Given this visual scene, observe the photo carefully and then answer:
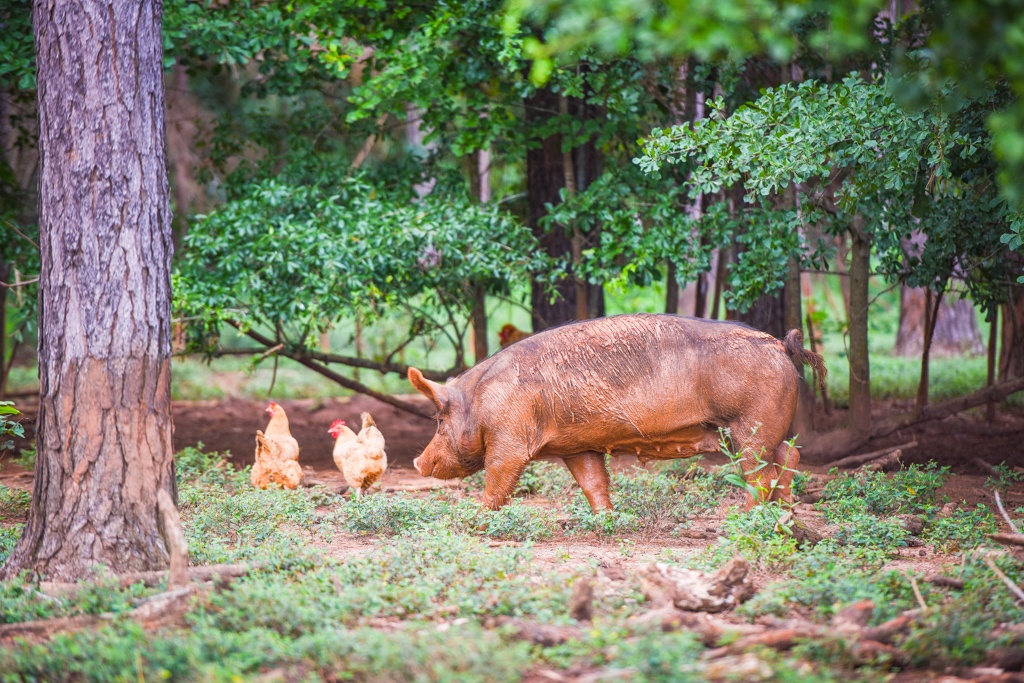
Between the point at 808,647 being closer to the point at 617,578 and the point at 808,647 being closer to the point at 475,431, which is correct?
the point at 617,578

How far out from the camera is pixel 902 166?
6.89 meters

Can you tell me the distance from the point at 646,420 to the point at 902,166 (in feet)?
8.37

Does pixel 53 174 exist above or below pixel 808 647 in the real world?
above

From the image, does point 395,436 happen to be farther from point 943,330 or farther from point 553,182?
point 943,330

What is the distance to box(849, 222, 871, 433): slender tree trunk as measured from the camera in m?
9.92

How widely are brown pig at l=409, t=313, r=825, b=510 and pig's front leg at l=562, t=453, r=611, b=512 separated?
16 millimetres

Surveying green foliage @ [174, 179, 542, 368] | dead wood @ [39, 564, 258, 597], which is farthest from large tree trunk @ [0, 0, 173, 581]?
green foliage @ [174, 179, 542, 368]

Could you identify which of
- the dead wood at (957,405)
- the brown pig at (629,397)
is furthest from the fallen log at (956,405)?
the brown pig at (629,397)

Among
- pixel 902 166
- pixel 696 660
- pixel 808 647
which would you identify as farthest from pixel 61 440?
pixel 902 166

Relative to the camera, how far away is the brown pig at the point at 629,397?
6.70 metres

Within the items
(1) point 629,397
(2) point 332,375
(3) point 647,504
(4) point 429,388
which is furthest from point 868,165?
(2) point 332,375

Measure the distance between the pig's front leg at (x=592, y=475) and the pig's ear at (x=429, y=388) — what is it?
1.03 metres

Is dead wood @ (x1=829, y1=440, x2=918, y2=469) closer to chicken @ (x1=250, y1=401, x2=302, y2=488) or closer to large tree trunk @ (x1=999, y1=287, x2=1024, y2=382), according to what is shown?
large tree trunk @ (x1=999, y1=287, x2=1024, y2=382)

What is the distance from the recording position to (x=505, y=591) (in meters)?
4.62
